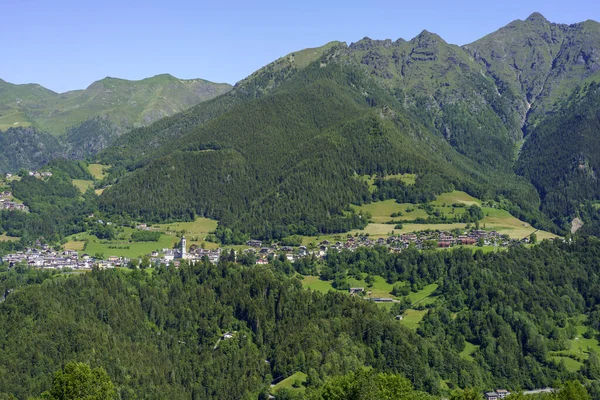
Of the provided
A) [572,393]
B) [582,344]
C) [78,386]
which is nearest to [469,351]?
[582,344]

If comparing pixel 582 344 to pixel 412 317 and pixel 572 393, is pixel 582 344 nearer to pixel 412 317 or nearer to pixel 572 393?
pixel 412 317

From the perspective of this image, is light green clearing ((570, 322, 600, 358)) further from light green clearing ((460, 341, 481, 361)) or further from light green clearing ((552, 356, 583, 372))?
light green clearing ((460, 341, 481, 361))

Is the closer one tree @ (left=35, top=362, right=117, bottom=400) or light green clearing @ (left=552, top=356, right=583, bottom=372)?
tree @ (left=35, top=362, right=117, bottom=400)

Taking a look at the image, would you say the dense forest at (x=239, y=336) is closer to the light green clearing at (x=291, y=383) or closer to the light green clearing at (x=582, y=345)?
the light green clearing at (x=291, y=383)

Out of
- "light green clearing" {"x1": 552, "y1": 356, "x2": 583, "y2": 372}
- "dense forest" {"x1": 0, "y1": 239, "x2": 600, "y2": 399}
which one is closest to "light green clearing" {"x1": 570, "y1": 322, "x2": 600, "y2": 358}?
"dense forest" {"x1": 0, "y1": 239, "x2": 600, "y2": 399}

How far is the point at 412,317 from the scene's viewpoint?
627 ft

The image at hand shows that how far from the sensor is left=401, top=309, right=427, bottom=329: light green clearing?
18425 cm

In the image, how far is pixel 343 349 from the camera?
15762 cm

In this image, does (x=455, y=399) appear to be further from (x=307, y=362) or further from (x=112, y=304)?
(x=112, y=304)

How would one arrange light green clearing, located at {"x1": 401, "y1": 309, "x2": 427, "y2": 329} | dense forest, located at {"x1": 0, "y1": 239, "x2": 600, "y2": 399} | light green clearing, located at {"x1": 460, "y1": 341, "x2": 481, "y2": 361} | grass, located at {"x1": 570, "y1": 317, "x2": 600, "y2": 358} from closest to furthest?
dense forest, located at {"x1": 0, "y1": 239, "x2": 600, "y2": 399}
light green clearing, located at {"x1": 460, "y1": 341, "x2": 481, "y2": 361}
grass, located at {"x1": 570, "y1": 317, "x2": 600, "y2": 358}
light green clearing, located at {"x1": 401, "y1": 309, "x2": 427, "y2": 329}

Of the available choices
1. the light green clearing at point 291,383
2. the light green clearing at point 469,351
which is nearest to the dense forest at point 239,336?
the light green clearing at point 469,351

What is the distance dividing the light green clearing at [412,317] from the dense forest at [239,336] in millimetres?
2192

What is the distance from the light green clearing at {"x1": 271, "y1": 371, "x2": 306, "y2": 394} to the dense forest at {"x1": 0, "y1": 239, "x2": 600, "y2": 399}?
1.77 m

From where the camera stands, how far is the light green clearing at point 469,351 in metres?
176
